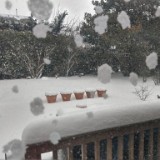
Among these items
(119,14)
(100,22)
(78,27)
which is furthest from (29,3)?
(119,14)

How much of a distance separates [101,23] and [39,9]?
3342 mm

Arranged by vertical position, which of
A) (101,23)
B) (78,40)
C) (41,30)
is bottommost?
(78,40)

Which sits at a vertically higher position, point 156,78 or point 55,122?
point 156,78

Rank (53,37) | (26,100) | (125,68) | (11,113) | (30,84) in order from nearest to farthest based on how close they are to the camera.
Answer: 1. (11,113)
2. (26,100)
3. (30,84)
4. (53,37)
5. (125,68)

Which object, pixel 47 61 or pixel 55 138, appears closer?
pixel 55 138

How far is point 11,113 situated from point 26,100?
4.56ft

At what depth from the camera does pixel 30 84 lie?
387 inches

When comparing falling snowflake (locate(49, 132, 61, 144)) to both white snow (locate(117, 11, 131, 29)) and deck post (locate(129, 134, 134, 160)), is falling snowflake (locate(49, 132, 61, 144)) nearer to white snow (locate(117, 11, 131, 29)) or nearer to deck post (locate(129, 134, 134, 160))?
deck post (locate(129, 134, 134, 160))

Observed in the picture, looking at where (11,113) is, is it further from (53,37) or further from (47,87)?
(53,37)

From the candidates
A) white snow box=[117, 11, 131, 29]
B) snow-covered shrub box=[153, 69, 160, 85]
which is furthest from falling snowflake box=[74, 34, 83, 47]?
snow-covered shrub box=[153, 69, 160, 85]

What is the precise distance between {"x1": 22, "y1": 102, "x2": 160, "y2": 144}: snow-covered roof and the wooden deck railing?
5cm

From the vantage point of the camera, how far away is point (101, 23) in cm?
1443

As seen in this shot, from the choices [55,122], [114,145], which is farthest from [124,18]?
[55,122]

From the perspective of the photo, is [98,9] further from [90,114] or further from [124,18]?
[90,114]
